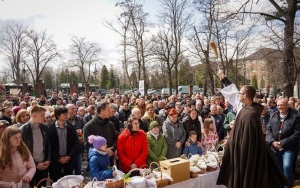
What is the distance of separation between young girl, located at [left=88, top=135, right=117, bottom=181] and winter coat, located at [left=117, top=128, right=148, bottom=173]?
0.75m

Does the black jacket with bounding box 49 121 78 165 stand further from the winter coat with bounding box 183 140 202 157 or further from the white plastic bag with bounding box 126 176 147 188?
the winter coat with bounding box 183 140 202 157

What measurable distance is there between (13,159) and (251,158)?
3295mm

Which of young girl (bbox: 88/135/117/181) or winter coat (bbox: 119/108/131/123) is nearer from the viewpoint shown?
young girl (bbox: 88/135/117/181)

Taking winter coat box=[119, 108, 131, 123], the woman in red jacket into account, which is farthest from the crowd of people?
winter coat box=[119, 108, 131, 123]

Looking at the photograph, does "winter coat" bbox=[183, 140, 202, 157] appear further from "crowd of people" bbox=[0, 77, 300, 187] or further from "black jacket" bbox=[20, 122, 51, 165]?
"black jacket" bbox=[20, 122, 51, 165]

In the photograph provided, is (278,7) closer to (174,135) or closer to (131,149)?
(174,135)

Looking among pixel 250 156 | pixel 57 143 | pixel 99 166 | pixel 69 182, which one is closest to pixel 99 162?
pixel 99 166

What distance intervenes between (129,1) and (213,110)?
67.5 feet

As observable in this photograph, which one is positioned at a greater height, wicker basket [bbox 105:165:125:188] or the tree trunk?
the tree trunk

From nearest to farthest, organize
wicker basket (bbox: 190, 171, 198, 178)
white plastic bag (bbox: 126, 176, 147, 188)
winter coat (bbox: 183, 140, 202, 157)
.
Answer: white plastic bag (bbox: 126, 176, 147, 188)
wicker basket (bbox: 190, 171, 198, 178)
winter coat (bbox: 183, 140, 202, 157)

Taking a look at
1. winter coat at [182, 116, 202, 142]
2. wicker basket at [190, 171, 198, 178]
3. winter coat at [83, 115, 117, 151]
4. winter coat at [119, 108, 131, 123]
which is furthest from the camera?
winter coat at [119, 108, 131, 123]

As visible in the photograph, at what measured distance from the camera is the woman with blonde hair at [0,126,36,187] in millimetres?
3715

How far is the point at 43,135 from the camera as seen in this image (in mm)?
4824

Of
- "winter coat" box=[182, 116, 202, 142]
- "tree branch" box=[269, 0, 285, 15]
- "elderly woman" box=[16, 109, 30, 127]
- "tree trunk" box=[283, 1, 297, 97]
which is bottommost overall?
"winter coat" box=[182, 116, 202, 142]
